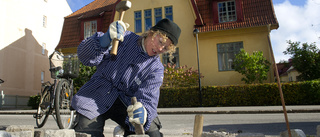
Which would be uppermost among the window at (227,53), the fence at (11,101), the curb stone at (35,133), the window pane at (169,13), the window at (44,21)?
the window at (44,21)

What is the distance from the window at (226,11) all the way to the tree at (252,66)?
9.93 feet

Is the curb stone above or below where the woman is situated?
below

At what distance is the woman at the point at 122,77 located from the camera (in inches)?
102

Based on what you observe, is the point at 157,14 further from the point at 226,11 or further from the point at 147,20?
the point at 226,11

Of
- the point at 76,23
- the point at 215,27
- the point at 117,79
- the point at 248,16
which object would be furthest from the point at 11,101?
the point at 117,79

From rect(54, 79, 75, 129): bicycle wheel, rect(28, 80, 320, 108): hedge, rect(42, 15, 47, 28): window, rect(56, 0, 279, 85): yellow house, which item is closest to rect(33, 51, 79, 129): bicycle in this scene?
rect(54, 79, 75, 129): bicycle wheel

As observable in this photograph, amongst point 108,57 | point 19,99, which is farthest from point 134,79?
point 19,99

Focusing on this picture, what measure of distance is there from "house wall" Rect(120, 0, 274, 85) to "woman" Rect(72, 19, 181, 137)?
13640mm

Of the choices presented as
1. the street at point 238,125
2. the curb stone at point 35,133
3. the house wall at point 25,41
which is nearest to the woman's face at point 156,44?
the curb stone at point 35,133

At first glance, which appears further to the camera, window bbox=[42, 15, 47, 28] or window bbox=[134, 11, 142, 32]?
window bbox=[42, 15, 47, 28]

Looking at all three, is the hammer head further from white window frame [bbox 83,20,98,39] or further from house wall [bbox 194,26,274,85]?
white window frame [bbox 83,20,98,39]

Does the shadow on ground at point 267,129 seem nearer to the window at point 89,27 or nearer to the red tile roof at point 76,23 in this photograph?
the red tile roof at point 76,23

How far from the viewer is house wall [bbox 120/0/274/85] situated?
51.3 ft

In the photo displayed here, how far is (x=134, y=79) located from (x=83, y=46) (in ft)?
2.11
